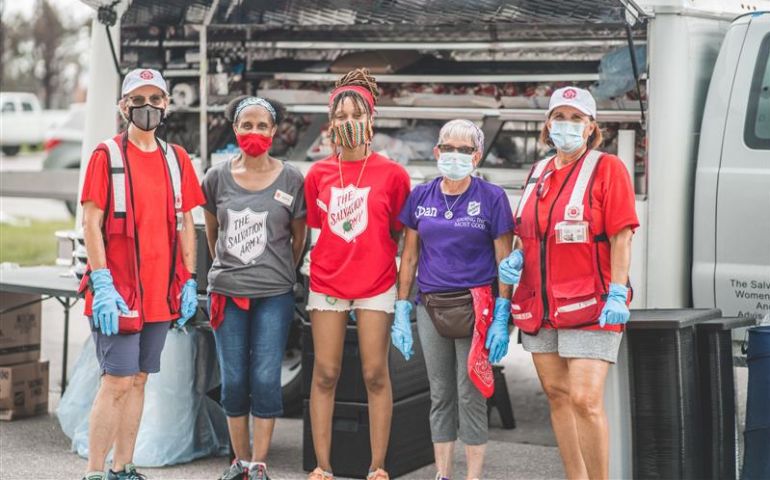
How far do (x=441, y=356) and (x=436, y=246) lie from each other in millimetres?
487

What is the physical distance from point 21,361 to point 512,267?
141 inches

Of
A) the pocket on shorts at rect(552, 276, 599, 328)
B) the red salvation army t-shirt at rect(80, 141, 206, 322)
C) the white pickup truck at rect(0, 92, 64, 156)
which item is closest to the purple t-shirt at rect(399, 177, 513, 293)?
the pocket on shorts at rect(552, 276, 599, 328)

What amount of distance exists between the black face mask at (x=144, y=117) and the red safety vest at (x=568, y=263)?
1.63 m

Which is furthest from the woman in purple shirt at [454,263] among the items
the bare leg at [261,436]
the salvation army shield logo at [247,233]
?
the bare leg at [261,436]

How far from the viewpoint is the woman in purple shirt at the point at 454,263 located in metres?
5.51

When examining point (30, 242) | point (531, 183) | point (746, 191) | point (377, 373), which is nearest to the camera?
point (531, 183)

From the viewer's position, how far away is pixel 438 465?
18.8 feet

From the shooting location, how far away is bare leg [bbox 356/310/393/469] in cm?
576

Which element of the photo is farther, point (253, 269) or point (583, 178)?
point (253, 269)

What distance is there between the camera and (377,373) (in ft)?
19.1

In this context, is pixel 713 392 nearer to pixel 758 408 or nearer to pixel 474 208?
pixel 758 408

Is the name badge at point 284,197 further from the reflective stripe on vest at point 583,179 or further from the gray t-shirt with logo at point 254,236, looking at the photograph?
the reflective stripe on vest at point 583,179

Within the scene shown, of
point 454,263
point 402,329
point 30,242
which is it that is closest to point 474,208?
point 454,263

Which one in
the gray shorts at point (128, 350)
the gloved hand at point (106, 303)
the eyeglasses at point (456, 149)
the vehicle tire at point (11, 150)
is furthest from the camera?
the vehicle tire at point (11, 150)
